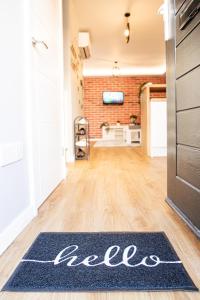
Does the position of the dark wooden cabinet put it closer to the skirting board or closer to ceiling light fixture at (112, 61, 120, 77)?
the skirting board

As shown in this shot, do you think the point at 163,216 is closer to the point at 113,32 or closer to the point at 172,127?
the point at 172,127

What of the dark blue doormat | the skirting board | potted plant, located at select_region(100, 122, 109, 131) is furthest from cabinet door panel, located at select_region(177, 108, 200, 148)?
potted plant, located at select_region(100, 122, 109, 131)

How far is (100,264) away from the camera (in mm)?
1024

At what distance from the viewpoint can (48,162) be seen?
2.15m

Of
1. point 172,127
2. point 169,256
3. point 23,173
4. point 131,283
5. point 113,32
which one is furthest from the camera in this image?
point 113,32

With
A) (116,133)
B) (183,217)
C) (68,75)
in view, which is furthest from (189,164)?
(116,133)

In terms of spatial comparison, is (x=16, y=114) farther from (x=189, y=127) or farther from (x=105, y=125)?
(x=105, y=125)

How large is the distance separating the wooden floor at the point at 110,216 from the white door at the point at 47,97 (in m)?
0.16

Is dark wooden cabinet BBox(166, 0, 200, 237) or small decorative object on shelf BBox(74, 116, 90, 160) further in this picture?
small decorative object on shelf BBox(74, 116, 90, 160)

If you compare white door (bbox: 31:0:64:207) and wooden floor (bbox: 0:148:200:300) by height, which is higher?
white door (bbox: 31:0:64:207)

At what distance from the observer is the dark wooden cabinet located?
1213mm

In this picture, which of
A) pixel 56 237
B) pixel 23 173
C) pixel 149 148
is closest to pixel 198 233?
pixel 56 237

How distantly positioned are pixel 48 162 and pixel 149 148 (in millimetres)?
2694

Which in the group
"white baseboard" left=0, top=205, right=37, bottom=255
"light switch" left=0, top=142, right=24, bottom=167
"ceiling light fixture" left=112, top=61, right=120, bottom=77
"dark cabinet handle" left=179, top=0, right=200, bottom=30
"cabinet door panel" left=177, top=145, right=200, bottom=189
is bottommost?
"white baseboard" left=0, top=205, right=37, bottom=255
